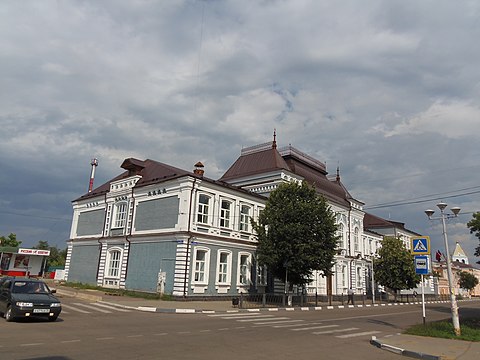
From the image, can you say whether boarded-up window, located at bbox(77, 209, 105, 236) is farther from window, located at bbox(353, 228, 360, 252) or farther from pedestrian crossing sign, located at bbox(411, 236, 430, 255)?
window, located at bbox(353, 228, 360, 252)

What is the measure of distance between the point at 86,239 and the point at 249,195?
17.5 m

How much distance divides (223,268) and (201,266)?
7.45 ft

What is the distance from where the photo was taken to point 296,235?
88.2 ft

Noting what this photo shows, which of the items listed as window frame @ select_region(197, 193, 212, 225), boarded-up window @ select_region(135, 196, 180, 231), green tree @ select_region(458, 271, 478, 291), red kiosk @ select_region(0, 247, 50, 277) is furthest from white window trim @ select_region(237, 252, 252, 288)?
green tree @ select_region(458, 271, 478, 291)

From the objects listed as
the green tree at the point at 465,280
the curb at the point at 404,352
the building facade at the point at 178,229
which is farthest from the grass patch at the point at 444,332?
the green tree at the point at 465,280

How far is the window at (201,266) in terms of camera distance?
2767 centimetres

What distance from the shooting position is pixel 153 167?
33594mm

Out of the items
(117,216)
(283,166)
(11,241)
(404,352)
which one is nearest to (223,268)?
(117,216)

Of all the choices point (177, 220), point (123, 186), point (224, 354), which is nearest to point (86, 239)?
point (123, 186)

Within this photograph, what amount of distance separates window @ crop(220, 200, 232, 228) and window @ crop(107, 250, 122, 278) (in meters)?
9.80

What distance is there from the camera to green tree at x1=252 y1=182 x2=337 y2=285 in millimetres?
26906

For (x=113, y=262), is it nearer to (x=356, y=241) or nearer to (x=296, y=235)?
(x=296, y=235)

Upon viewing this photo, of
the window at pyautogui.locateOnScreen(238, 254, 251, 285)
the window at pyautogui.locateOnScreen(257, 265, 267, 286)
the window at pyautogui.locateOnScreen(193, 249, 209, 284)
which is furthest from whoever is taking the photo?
the window at pyautogui.locateOnScreen(257, 265, 267, 286)

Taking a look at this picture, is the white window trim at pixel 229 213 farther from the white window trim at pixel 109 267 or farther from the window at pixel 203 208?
the white window trim at pixel 109 267
